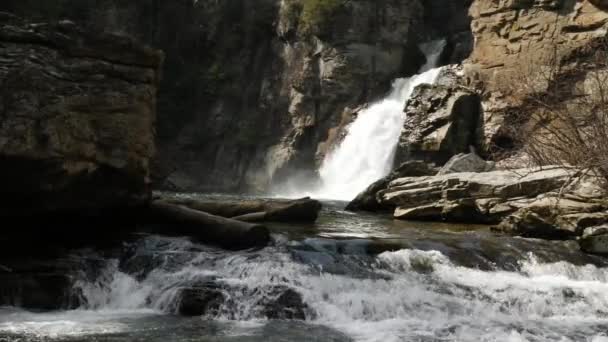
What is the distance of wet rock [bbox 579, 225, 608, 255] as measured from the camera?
12.5 metres

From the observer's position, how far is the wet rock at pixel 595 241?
1254 cm

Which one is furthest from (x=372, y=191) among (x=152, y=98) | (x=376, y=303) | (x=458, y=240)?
(x=376, y=303)

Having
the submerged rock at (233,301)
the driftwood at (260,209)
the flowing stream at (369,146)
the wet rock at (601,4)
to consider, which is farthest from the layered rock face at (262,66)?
the submerged rock at (233,301)

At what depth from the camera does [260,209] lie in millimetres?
15789

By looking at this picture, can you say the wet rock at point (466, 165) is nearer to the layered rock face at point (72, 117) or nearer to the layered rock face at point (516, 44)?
the layered rock face at point (516, 44)

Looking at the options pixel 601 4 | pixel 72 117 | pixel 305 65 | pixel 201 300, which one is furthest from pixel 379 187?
pixel 305 65

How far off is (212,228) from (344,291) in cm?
350

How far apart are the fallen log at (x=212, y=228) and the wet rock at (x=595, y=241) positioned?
6389 mm

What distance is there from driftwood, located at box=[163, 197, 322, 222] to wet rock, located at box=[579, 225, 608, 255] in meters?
6.42

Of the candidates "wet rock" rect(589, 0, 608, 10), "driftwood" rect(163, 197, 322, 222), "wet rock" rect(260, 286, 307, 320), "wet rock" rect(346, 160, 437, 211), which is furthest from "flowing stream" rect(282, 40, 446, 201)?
"wet rock" rect(260, 286, 307, 320)

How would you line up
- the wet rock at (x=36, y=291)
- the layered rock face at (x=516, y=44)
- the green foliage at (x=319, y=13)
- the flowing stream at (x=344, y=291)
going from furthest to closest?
the green foliage at (x=319, y=13) → the layered rock face at (x=516, y=44) → the wet rock at (x=36, y=291) → the flowing stream at (x=344, y=291)

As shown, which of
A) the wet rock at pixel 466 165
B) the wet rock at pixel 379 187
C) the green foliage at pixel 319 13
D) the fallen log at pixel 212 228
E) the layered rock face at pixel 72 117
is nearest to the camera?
the layered rock face at pixel 72 117

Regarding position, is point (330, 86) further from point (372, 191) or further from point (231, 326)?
point (231, 326)

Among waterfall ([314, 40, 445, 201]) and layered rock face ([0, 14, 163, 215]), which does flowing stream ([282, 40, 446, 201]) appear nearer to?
waterfall ([314, 40, 445, 201])
